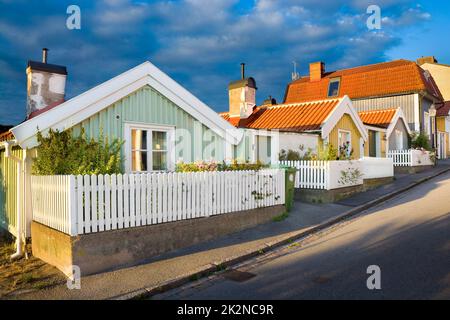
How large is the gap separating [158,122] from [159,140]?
503 mm

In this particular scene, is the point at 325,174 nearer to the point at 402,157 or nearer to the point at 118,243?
the point at 118,243

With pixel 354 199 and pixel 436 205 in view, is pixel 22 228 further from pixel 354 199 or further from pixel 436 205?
pixel 436 205

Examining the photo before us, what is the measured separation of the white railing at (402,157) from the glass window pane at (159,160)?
15.6 meters

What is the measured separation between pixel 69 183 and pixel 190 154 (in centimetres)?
452

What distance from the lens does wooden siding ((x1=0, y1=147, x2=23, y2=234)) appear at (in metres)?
8.17

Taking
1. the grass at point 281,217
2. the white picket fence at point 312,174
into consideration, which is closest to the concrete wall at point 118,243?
the grass at point 281,217

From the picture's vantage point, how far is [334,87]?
28859 mm

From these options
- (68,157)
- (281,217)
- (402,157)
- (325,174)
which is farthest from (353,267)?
(402,157)

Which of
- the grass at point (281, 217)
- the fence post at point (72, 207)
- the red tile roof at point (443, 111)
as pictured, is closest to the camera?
the fence post at point (72, 207)

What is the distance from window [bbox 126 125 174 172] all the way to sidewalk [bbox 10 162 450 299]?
2987mm

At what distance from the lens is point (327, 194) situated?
36.1ft

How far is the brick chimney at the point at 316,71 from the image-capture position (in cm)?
2975

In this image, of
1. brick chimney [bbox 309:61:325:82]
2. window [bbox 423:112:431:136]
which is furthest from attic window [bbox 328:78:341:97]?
window [bbox 423:112:431:136]

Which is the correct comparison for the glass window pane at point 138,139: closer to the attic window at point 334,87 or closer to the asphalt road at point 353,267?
the asphalt road at point 353,267
